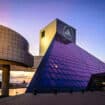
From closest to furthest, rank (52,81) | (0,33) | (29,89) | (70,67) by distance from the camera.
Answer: (29,89), (52,81), (0,33), (70,67)

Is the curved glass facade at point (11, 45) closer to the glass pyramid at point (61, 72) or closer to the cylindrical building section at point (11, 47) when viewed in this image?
the cylindrical building section at point (11, 47)

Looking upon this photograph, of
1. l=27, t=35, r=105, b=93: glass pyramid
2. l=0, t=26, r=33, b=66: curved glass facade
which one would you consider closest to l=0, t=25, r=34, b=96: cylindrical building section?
l=0, t=26, r=33, b=66: curved glass facade

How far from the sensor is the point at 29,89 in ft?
66.4

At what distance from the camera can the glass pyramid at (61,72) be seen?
21406mm

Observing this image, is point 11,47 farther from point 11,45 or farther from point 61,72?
point 61,72

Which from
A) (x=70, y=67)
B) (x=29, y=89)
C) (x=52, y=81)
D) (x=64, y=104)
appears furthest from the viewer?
(x=70, y=67)

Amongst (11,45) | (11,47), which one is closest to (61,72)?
(11,47)

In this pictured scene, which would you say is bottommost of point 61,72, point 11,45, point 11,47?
point 61,72

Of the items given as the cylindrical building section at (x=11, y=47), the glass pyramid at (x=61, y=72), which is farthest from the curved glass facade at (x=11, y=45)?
the glass pyramid at (x=61, y=72)

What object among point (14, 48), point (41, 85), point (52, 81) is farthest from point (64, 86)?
point (14, 48)

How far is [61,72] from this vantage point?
25.4 metres

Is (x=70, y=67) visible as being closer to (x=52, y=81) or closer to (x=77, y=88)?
(x=77, y=88)

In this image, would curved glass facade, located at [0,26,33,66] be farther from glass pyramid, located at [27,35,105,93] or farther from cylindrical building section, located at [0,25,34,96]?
glass pyramid, located at [27,35,105,93]

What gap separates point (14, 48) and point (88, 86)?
12413mm
